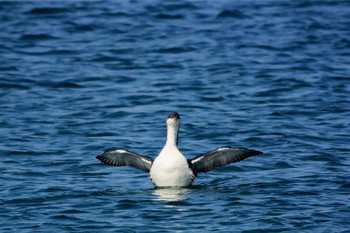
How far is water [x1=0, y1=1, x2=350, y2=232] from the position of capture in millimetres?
12328

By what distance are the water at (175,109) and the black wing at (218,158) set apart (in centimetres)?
37

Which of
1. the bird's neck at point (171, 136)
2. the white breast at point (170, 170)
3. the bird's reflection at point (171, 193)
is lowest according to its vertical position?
the bird's reflection at point (171, 193)

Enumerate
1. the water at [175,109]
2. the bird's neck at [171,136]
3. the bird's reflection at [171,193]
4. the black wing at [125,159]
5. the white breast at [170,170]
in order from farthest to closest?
the black wing at [125,159]
the bird's neck at [171,136]
the white breast at [170,170]
the bird's reflection at [171,193]
the water at [175,109]

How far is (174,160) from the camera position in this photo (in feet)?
42.3

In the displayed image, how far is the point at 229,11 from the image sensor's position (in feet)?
99.1

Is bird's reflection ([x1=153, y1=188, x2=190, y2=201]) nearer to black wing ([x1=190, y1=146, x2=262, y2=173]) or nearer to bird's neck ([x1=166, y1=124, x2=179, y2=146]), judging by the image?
black wing ([x1=190, y1=146, x2=262, y2=173])

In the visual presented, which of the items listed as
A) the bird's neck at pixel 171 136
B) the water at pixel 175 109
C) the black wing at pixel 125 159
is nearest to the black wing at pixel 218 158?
the water at pixel 175 109

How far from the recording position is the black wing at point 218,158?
13344 mm

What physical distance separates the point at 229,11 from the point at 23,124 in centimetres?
1309

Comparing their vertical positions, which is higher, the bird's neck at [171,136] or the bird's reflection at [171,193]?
the bird's neck at [171,136]

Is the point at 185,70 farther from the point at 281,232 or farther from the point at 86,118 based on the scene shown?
the point at 281,232

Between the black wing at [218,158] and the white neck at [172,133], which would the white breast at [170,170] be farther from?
the black wing at [218,158]

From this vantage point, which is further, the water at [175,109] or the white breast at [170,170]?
the white breast at [170,170]

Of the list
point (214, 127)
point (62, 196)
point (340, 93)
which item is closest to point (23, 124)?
point (214, 127)
